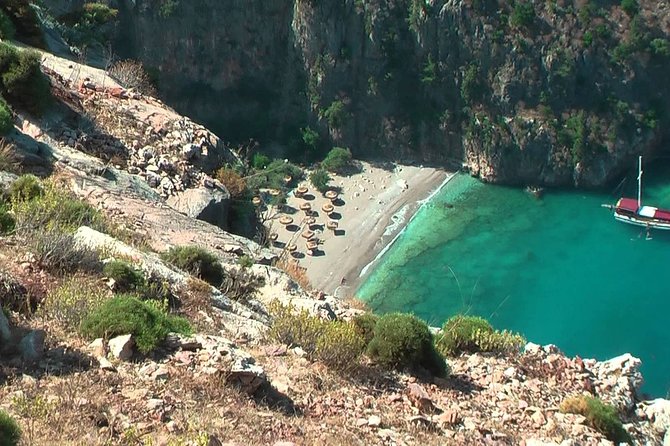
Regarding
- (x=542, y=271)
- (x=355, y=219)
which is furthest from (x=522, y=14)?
(x=355, y=219)

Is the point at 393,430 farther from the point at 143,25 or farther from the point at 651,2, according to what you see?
the point at 651,2

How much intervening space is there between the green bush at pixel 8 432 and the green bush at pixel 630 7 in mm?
68023

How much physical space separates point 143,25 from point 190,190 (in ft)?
168

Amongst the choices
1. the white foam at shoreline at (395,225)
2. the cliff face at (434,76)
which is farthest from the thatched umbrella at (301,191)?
the cliff face at (434,76)

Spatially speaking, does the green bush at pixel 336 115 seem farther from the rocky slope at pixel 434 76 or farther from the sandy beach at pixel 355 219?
the sandy beach at pixel 355 219

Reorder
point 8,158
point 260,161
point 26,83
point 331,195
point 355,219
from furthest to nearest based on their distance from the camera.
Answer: point 260,161 < point 331,195 < point 355,219 < point 26,83 < point 8,158

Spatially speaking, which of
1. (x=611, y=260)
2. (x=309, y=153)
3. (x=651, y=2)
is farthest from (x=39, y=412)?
(x=651, y=2)

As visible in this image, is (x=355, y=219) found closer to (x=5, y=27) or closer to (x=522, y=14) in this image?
(x=522, y=14)

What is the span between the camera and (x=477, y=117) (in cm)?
6588

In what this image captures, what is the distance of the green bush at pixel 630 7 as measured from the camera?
2579 inches

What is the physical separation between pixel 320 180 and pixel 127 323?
49.3 meters

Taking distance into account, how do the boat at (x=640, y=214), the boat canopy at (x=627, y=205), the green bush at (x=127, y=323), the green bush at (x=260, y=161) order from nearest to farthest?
the green bush at (x=127, y=323) < the boat at (x=640, y=214) < the boat canopy at (x=627, y=205) < the green bush at (x=260, y=161)

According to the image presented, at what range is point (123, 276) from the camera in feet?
37.6

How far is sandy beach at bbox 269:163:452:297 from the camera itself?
50.3m
